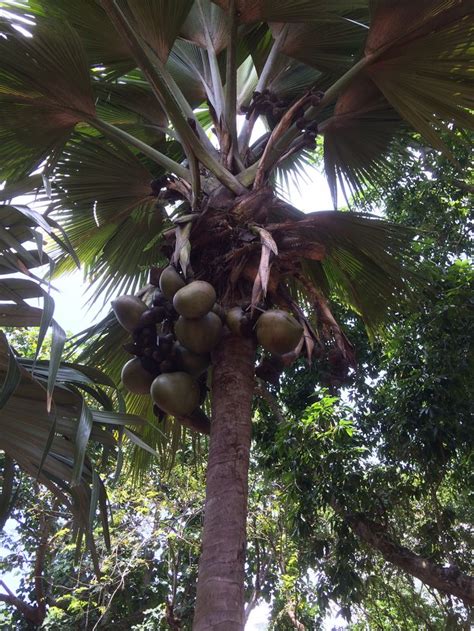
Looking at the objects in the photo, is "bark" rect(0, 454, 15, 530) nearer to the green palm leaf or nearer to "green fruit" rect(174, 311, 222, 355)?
"green fruit" rect(174, 311, 222, 355)

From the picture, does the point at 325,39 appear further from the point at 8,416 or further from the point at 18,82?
the point at 8,416

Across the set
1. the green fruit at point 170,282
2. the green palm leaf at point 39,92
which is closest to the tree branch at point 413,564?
the green fruit at point 170,282

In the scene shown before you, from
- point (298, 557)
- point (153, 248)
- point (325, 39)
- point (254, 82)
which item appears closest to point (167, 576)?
point (298, 557)

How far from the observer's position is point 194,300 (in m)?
2.53

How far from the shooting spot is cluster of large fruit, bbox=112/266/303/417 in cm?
256

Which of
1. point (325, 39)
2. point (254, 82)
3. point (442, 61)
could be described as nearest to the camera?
point (442, 61)

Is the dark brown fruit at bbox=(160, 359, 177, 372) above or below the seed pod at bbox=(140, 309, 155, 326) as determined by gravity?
below

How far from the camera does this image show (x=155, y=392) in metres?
2.62

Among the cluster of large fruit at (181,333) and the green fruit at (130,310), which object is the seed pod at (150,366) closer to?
the cluster of large fruit at (181,333)

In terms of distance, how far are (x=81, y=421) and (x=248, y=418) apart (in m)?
0.67

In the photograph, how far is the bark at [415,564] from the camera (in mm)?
4836

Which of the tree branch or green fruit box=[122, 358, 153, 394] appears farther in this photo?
the tree branch

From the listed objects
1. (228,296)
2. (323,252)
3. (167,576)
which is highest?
(167,576)

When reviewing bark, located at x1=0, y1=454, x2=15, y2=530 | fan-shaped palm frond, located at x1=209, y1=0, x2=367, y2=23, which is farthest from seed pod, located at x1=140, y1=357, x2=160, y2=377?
fan-shaped palm frond, located at x1=209, y1=0, x2=367, y2=23
